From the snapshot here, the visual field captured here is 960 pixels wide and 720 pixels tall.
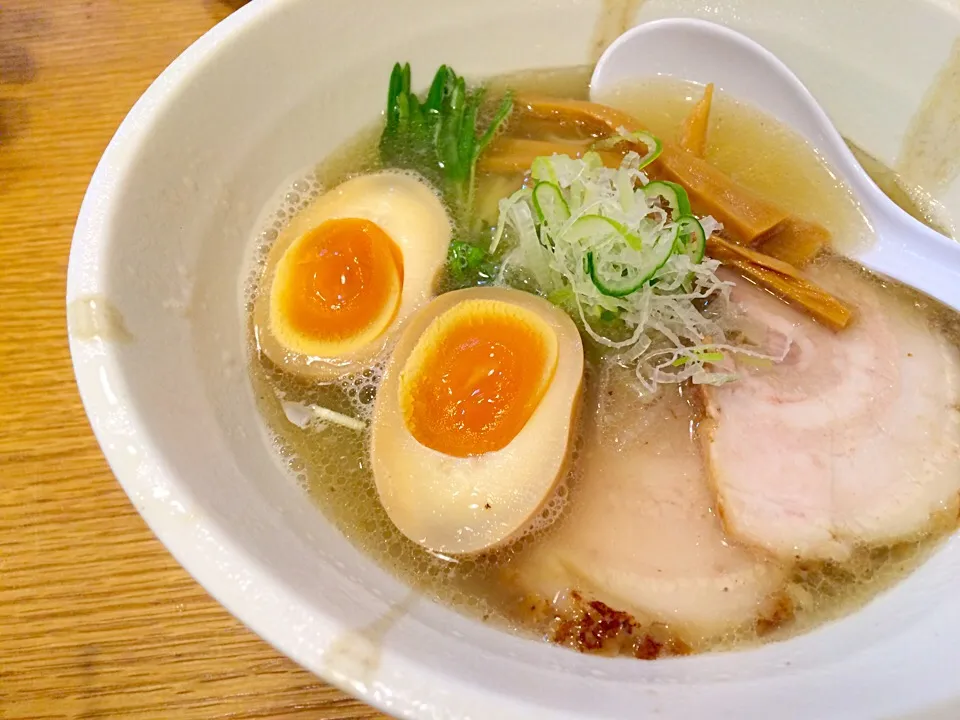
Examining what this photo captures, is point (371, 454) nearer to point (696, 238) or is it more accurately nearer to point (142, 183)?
point (142, 183)

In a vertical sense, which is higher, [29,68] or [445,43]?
[445,43]

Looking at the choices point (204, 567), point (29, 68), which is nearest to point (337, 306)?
point (204, 567)

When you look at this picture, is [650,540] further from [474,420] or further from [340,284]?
[340,284]

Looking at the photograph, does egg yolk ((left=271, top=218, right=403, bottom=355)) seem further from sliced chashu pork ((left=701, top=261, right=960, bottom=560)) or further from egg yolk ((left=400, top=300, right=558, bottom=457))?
sliced chashu pork ((left=701, top=261, right=960, bottom=560))

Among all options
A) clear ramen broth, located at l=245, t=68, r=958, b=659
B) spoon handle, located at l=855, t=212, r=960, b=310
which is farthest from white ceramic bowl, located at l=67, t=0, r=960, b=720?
spoon handle, located at l=855, t=212, r=960, b=310

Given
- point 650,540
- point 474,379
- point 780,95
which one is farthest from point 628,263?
point 780,95

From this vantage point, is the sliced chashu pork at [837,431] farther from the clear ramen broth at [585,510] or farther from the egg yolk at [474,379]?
the egg yolk at [474,379]
